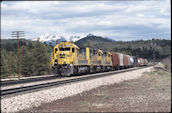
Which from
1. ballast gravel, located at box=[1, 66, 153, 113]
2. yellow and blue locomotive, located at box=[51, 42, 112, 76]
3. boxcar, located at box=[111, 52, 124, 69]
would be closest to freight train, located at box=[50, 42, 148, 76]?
yellow and blue locomotive, located at box=[51, 42, 112, 76]

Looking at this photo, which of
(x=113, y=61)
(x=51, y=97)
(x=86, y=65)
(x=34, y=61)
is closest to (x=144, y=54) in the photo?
(x=34, y=61)

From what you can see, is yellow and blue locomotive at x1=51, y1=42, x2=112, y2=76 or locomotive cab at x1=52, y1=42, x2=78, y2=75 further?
yellow and blue locomotive at x1=51, y1=42, x2=112, y2=76

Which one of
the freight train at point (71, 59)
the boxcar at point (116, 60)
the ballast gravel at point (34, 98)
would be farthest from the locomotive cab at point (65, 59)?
the boxcar at point (116, 60)

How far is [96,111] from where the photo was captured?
9.66 meters

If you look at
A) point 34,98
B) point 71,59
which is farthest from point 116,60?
point 34,98

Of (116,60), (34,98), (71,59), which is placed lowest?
(34,98)

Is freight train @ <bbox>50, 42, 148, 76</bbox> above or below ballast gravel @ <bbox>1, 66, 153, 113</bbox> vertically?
above

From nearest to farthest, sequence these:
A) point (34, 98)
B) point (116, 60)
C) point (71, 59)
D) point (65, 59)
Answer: point (34, 98) → point (71, 59) → point (65, 59) → point (116, 60)

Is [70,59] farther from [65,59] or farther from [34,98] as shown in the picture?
[34,98]

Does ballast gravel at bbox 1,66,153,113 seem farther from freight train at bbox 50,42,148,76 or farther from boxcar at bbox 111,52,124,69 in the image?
boxcar at bbox 111,52,124,69

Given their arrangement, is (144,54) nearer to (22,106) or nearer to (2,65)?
(2,65)

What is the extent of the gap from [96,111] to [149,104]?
2.55m

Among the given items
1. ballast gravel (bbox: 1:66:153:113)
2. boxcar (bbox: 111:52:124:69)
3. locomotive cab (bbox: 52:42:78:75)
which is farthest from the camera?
boxcar (bbox: 111:52:124:69)

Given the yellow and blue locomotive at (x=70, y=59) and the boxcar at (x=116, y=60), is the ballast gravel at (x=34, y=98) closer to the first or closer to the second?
the yellow and blue locomotive at (x=70, y=59)
